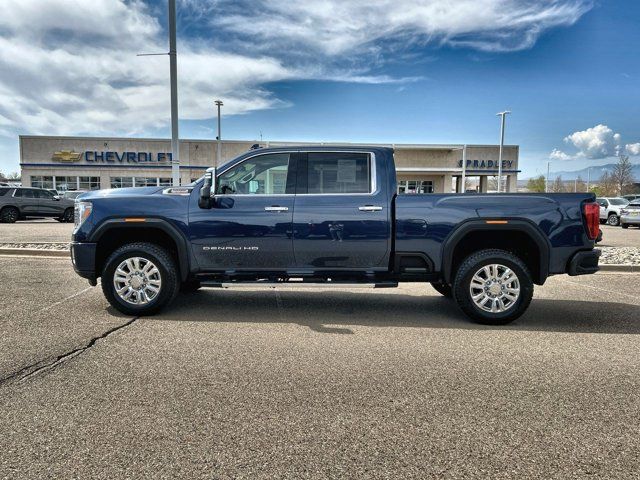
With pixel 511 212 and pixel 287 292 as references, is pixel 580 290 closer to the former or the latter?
pixel 511 212

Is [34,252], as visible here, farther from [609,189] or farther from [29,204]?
[609,189]

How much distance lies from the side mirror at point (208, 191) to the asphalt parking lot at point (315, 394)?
54.5 inches

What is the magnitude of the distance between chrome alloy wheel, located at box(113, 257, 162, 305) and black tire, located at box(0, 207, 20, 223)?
1864cm

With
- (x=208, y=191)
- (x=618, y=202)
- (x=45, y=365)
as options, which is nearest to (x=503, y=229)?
(x=208, y=191)

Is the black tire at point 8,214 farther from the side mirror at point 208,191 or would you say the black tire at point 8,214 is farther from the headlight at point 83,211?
the side mirror at point 208,191

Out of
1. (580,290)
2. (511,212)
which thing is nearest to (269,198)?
(511,212)

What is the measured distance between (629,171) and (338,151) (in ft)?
244

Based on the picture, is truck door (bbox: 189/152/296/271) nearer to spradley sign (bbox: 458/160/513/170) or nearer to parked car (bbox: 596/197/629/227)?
parked car (bbox: 596/197/629/227)

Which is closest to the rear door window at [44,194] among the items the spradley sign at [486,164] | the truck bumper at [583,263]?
the truck bumper at [583,263]

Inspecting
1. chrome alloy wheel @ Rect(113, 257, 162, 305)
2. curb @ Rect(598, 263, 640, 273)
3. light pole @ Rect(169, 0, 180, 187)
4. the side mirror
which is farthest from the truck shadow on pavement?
light pole @ Rect(169, 0, 180, 187)

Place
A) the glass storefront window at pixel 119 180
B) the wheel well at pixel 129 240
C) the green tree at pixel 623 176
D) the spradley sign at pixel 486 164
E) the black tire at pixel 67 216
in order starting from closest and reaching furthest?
the wheel well at pixel 129 240
the black tire at pixel 67 216
the glass storefront window at pixel 119 180
the spradley sign at pixel 486 164
the green tree at pixel 623 176

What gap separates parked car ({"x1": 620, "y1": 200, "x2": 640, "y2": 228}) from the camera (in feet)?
70.1

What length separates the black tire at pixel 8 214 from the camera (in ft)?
66.4

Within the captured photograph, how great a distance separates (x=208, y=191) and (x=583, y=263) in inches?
176
